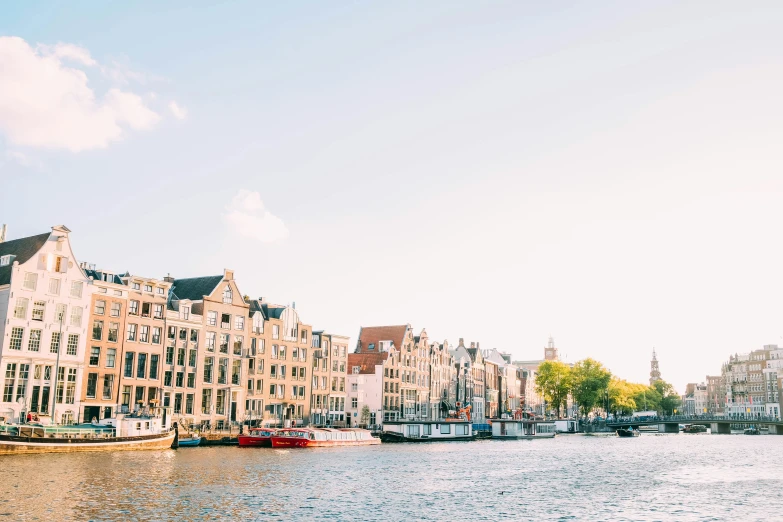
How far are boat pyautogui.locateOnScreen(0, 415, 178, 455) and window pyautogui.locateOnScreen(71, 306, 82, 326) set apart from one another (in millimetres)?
13496

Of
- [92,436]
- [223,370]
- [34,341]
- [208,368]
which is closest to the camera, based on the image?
[92,436]

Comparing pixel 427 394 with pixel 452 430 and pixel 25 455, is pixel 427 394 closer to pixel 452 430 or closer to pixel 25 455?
pixel 452 430

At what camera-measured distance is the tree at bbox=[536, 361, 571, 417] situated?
18325 centimetres

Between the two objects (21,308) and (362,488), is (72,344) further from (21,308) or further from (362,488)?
(362,488)

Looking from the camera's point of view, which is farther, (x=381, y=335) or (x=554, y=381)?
(x=554, y=381)

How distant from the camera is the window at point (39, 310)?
79.1 meters

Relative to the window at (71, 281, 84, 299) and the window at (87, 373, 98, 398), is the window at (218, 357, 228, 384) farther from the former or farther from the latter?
the window at (71, 281, 84, 299)

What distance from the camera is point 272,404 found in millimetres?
110812

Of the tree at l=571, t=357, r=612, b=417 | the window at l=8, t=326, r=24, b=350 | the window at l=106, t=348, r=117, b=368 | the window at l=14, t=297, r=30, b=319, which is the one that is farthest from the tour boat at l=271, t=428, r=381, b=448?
the tree at l=571, t=357, r=612, b=417

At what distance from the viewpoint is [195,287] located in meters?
104

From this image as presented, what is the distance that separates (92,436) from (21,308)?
59.9 ft

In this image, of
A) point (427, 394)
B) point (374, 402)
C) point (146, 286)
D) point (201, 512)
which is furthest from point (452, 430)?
point (201, 512)

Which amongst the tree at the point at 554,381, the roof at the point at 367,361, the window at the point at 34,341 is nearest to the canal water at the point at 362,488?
the window at the point at 34,341

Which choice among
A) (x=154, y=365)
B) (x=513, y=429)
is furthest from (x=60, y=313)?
(x=513, y=429)
